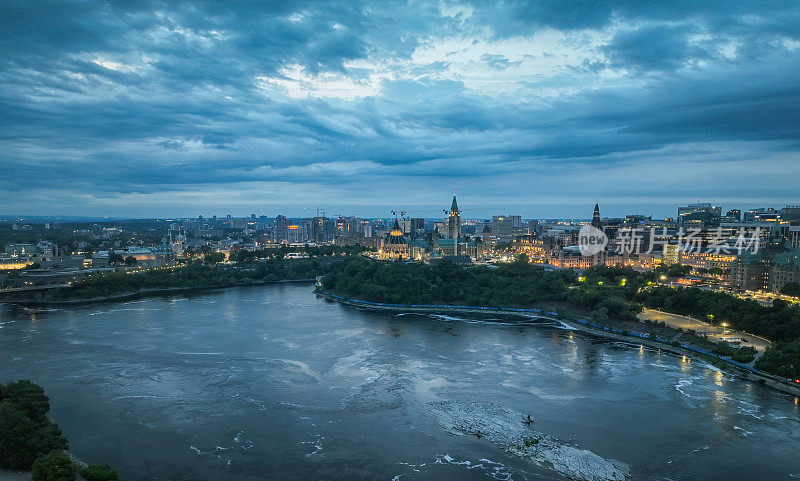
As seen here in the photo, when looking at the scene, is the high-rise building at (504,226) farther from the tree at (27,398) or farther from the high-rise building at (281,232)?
the tree at (27,398)

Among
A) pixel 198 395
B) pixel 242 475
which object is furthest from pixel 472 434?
pixel 198 395

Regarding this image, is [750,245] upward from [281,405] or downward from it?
upward

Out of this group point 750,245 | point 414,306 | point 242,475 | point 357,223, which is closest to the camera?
point 242,475

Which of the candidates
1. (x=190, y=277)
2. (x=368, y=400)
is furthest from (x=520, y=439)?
(x=190, y=277)

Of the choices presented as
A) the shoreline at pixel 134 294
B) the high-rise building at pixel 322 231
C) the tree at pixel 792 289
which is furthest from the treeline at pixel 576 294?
the high-rise building at pixel 322 231

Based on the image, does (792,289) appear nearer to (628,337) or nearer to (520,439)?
(628,337)

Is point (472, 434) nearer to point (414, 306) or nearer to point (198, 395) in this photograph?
point (198, 395)

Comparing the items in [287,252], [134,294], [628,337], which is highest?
[287,252]
